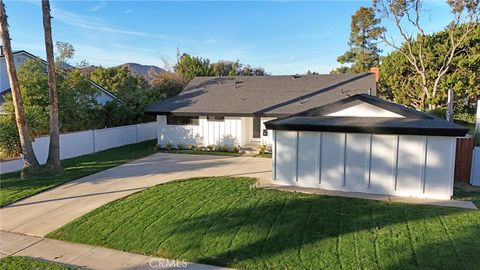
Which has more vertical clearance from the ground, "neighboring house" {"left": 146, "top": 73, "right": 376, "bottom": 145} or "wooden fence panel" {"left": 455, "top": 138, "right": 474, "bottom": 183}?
"neighboring house" {"left": 146, "top": 73, "right": 376, "bottom": 145}

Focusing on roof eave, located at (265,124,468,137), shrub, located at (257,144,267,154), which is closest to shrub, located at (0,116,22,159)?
shrub, located at (257,144,267,154)

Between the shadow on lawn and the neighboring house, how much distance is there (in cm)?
866

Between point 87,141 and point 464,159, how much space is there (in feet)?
52.9

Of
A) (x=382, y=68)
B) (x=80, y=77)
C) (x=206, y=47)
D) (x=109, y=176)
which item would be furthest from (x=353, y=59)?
(x=109, y=176)

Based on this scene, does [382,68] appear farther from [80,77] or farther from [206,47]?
[80,77]

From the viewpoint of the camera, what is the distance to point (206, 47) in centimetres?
3153

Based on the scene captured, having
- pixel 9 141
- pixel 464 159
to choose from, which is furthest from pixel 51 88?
pixel 464 159

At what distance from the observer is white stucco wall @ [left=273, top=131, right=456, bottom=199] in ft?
24.8

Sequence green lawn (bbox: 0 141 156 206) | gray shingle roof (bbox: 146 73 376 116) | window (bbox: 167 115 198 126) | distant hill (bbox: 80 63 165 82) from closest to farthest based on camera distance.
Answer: green lawn (bbox: 0 141 156 206) → gray shingle roof (bbox: 146 73 376 116) → window (bbox: 167 115 198 126) → distant hill (bbox: 80 63 165 82)

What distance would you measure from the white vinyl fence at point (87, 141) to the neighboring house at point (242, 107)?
9.45ft

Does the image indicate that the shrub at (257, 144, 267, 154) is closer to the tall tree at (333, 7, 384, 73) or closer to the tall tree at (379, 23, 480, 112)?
the tall tree at (379, 23, 480, 112)

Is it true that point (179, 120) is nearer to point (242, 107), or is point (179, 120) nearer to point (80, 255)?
point (242, 107)

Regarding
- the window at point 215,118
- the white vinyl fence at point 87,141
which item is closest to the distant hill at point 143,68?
the white vinyl fence at point 87,141

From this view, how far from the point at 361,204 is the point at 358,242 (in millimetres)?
1835
